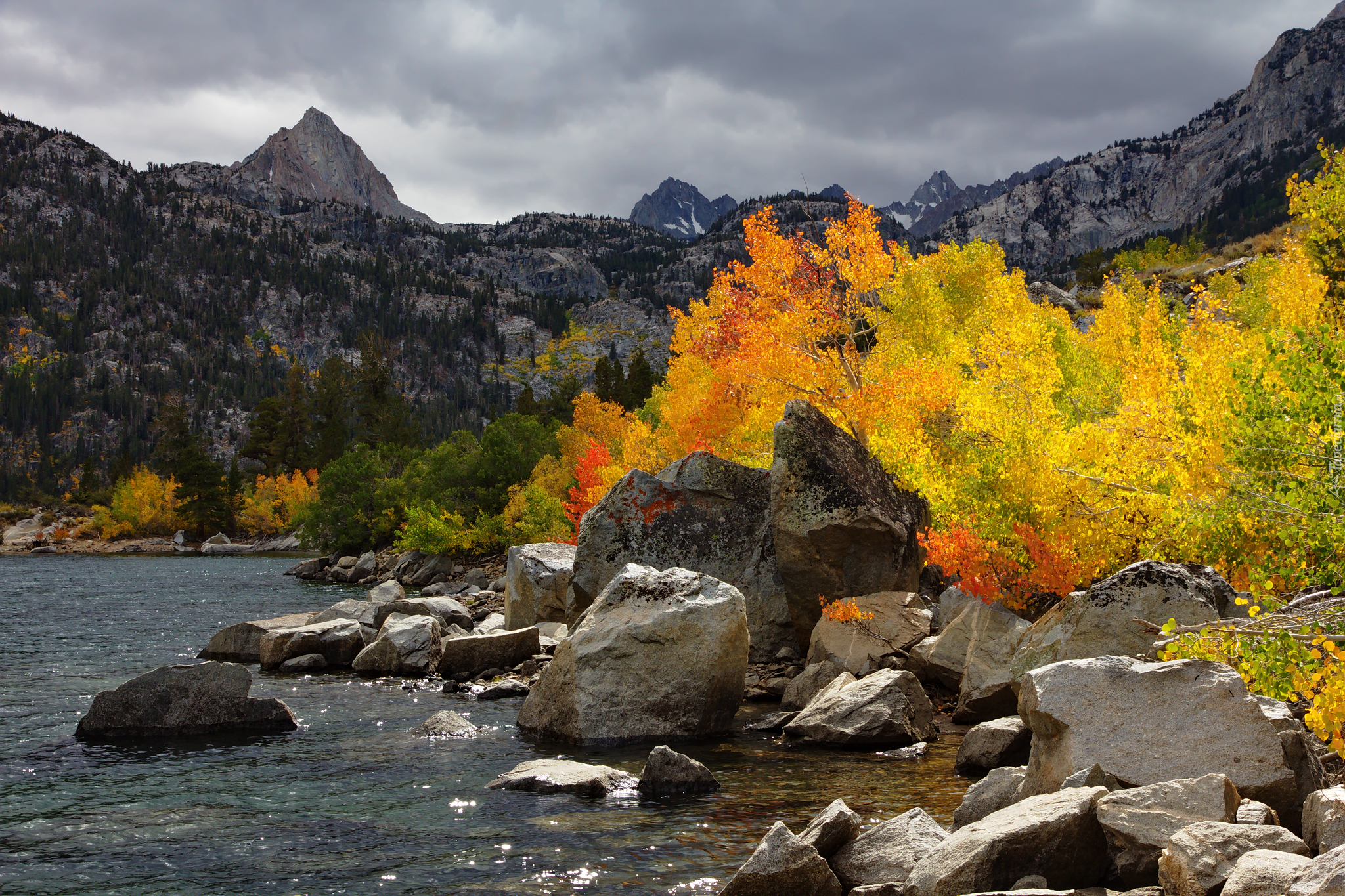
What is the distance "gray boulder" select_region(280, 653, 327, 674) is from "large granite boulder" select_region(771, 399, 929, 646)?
1315cm

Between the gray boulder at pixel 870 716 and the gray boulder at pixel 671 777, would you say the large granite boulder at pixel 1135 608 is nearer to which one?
the gray boulder at pixel 870 716

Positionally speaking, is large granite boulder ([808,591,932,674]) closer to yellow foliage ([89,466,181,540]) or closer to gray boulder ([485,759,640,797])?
gray boulder ([485,759,640,797])

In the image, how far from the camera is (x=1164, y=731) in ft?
31.4

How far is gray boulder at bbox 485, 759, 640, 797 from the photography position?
39.9ft

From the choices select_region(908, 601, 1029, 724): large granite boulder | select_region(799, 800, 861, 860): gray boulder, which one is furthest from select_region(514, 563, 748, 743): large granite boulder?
select_region(799, 800, 861, 860): gray boulder

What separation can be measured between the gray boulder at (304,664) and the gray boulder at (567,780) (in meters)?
12.8

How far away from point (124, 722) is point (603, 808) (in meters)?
10.0

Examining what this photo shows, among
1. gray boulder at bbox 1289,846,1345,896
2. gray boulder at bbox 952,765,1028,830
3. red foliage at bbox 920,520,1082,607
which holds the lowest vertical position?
gray boulder at bbox 952,765,1028,830

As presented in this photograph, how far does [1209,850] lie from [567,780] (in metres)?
8.27

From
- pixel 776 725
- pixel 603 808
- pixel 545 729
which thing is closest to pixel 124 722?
pixel 545 729

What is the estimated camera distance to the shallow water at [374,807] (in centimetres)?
915

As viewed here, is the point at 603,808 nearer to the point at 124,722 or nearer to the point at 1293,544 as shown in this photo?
the point at 124,722

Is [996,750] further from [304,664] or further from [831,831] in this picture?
[304,664]

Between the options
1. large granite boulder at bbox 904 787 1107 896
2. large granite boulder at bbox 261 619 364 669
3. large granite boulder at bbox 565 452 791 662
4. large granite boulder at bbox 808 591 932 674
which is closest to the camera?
large granite boulder at bbox 904 787 1107 896
